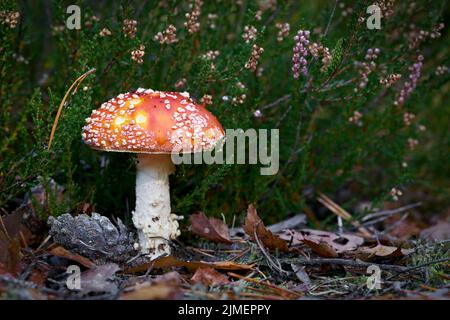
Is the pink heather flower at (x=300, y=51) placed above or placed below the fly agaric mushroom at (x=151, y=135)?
above

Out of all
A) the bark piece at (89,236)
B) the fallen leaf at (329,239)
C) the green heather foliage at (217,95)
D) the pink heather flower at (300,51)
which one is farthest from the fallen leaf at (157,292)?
the pink heather flower at (300,51)

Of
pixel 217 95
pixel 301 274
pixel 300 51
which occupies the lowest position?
pixel 301 274

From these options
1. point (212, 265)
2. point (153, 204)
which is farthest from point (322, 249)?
point (153, 204)

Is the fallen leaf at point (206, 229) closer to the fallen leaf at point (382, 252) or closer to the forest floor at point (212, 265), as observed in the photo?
the forest floor at point (212, 265)

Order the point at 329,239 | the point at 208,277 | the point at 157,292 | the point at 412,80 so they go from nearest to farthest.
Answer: the point at 157,292 → the point at 208,277 → the point at 329,239 → the point at 412,80

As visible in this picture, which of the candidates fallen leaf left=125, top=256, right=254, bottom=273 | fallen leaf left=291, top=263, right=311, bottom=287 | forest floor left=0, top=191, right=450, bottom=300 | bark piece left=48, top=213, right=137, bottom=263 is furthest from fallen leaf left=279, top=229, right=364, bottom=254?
bark piece left=48, top=213, right=137, bottom=263

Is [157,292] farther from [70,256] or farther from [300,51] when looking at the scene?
[300,51]

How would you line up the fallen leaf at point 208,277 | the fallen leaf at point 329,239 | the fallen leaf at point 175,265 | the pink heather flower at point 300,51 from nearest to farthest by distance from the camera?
the fallen leaf at point 208,277 < the fallen leaf at point 175,265 < the pink heather flower at point 300,51 < the fallen leaf at point 329,239

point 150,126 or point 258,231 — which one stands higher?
point 150,126

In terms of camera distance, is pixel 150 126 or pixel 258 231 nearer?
pixel 150 126

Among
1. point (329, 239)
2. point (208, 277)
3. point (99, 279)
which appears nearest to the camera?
point (99, 279)
